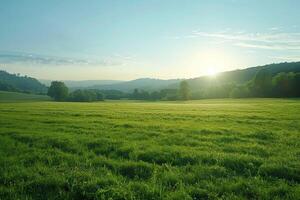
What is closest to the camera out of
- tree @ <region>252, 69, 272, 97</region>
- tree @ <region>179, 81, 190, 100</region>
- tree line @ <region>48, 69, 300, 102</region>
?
tree line @ <region>48, 69, 300, 102</region>

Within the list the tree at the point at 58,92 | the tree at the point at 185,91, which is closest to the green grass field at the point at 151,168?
the tree at the point at 185,91

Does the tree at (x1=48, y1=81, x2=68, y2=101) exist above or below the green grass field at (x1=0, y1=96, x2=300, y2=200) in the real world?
above

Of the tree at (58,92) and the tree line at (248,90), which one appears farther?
the tree at (58,92)

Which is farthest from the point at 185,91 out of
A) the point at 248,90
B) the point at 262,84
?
the point at 262,84

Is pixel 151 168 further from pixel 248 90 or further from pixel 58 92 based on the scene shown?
pixel 58 92

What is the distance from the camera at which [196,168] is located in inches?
392

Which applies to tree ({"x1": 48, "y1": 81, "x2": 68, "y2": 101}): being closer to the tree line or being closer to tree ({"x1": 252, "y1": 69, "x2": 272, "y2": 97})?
the tree line

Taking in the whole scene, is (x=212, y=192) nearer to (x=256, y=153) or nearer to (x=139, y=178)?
(x=139, y=178)

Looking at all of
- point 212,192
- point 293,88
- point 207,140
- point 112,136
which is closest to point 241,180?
point 212,192

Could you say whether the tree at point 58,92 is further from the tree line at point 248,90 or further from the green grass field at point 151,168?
the green grass field at point 151,168

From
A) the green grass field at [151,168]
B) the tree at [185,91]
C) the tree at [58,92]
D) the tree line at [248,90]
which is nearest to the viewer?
the green grass field at [151,168]

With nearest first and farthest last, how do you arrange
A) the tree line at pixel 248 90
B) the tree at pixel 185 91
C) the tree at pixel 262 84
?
the tree line at pixel 248 90
the tree at pixel 262 84
the tree at pixel 185 91

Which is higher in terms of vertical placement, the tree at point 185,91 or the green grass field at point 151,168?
the tree at point 185,91

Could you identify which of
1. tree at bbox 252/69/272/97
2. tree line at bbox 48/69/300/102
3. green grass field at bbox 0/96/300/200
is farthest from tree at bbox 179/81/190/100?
green grass field at bbox 0/96/300/200
